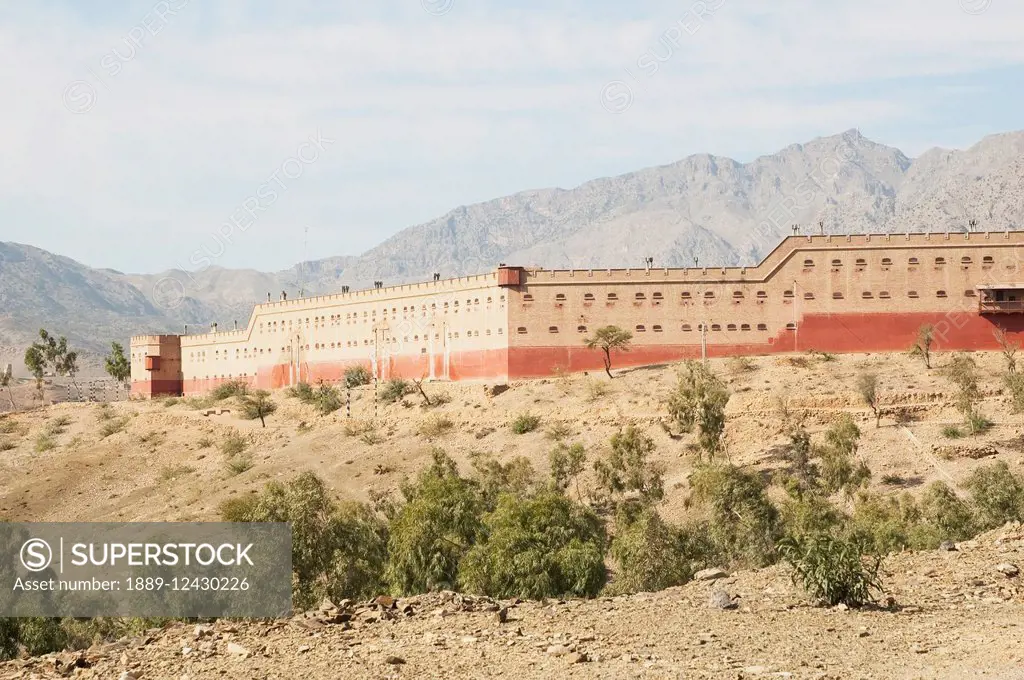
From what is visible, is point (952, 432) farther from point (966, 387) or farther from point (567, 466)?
point (567, 466)

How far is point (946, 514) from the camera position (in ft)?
121

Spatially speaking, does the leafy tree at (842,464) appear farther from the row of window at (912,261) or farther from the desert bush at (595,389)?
the row of window at (912,261)

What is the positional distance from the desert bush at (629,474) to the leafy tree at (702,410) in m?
2.35

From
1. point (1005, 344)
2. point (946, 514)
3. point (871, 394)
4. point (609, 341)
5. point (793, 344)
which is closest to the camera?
point (946, 514)

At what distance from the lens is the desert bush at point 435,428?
62.3 meters

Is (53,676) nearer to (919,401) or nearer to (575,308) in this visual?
(919,401)

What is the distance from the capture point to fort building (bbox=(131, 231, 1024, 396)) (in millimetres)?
65000

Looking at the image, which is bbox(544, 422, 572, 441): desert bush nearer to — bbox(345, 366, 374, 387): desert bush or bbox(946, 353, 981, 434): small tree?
bbox(946, 353, 981, 434): small tree

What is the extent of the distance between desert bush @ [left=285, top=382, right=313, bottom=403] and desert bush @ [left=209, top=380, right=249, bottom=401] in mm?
7405

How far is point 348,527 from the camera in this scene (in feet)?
110

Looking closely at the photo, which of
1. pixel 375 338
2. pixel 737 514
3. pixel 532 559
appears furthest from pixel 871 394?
pixel 375 338

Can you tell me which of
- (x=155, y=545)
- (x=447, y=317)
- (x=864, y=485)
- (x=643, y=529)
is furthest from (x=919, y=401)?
(x=155, y=545)

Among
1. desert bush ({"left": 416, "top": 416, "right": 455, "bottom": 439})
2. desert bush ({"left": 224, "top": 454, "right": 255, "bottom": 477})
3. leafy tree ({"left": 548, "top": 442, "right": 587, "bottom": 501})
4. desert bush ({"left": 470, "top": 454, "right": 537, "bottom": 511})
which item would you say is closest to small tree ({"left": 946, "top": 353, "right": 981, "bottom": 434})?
leafy tree ({"left": 548, "top": 442, "right": 587, "bottom": 501})

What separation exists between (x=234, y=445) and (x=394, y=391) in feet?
33.8
